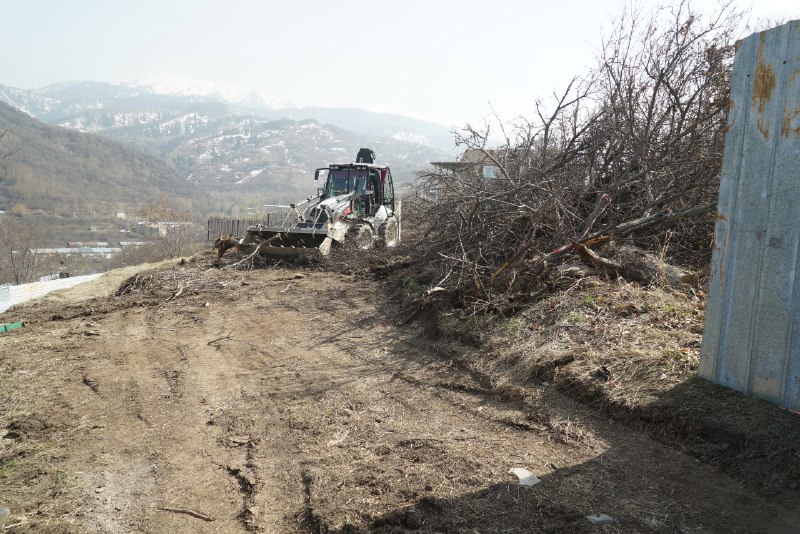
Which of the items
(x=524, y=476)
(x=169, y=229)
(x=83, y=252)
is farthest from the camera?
(x=83, y=252)

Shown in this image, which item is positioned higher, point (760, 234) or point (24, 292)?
point (760, 234)

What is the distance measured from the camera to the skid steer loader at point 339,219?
39.5 feet

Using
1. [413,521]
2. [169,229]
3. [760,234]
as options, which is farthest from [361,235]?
[169,229]

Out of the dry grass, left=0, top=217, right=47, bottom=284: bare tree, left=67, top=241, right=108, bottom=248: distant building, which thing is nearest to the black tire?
the dry grass

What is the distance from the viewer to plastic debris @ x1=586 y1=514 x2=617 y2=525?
2.85m

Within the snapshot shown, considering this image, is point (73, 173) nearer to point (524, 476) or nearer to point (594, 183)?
point (594, 183)

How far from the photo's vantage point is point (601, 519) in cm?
287

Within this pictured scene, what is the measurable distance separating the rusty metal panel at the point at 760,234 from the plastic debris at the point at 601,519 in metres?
1.53

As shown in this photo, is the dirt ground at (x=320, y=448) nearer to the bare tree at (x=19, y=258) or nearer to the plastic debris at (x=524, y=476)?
the plastic debris at (x=524, y=476)

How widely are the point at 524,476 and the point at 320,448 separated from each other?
58.1 inches

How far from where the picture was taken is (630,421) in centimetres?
389

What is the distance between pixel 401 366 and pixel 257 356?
1.77 m

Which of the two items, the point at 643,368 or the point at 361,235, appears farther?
the point at 361,235

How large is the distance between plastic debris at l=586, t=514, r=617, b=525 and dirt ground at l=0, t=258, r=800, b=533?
0.05 m
